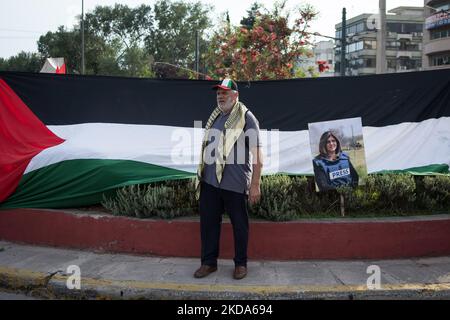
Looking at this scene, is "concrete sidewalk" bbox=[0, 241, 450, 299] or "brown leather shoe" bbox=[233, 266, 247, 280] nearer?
"concrete sidewalk" bbox=[0, 241, 450, 299]

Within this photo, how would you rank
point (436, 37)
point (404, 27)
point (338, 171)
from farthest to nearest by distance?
1. point (404, 27)
2. point (436, 37)
3. point (338, 171)

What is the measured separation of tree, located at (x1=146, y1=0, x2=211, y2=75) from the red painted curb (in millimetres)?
57287

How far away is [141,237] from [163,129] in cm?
144

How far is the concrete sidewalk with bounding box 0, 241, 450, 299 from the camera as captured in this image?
175 inches

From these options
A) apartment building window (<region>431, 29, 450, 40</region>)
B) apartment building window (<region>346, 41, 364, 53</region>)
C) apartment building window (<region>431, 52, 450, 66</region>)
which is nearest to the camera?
apartment building window (<region>431, 52, 450, 66</region>)

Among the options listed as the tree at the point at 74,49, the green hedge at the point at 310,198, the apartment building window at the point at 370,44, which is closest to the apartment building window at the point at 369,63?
the apartment building window at the point at 370,44

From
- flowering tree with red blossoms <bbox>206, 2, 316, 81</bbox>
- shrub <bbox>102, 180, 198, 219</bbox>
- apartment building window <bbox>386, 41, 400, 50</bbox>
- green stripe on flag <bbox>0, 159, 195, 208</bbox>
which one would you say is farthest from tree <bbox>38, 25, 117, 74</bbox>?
apartment building window <bbox>386, 41, 400, 50</bbox>

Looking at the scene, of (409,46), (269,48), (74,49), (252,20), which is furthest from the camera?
(409,46)

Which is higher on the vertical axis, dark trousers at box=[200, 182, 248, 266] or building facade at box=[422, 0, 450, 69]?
building facade at box=[422, 0, 450, 69]

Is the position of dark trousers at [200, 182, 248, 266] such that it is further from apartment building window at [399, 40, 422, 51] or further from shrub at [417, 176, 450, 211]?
apartment building window at [399, 40, 422, 51]

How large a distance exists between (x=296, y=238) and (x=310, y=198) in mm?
692

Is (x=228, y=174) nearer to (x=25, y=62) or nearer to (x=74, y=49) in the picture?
(x=74, y=49)

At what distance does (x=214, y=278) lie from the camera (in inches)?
188

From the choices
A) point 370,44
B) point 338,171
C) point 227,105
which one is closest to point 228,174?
point 227,105
